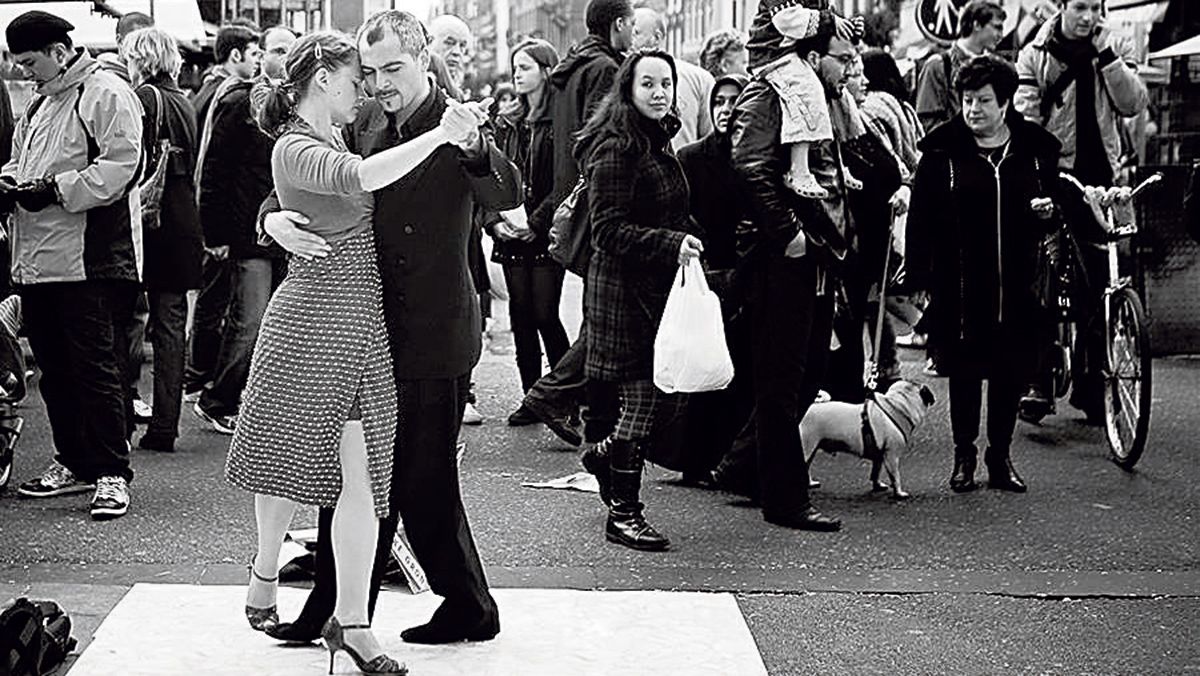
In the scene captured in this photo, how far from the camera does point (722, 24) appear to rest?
745 inches

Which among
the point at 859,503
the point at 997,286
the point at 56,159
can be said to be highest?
the point at 56,159

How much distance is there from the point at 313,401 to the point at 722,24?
14059mm

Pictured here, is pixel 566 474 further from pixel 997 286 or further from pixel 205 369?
pixel 205 369

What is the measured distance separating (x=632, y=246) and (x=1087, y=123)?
4.36 m

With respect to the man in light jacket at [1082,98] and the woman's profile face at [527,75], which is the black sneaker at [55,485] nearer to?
the woman's profile face at [527,75]

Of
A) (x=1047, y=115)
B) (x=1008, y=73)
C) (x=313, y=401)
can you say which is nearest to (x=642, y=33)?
(x=1047, y=115)

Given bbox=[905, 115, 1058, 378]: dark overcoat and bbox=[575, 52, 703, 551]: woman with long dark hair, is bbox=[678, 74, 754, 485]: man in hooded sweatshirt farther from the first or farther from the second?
bbox=[905, 115, 1058, 378]: dark overcoat

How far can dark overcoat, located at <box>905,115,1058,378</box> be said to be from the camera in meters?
8.58

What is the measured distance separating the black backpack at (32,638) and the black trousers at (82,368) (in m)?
2.37

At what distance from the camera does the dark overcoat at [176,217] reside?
9.49 meters

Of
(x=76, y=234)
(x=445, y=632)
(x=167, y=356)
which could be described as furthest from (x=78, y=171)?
(x=445, y=632)

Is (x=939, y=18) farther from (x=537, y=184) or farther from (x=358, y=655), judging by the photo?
(x=358, y=655)

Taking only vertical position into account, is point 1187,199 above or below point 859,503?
above

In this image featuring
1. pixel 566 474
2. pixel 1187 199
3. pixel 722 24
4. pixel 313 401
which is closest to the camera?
pixel 313 401
